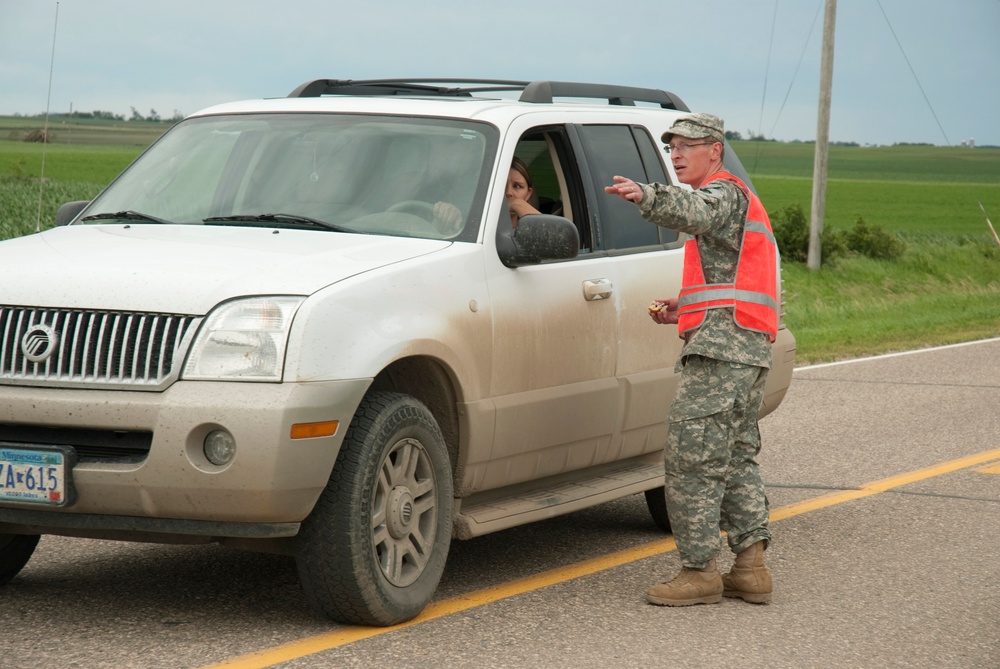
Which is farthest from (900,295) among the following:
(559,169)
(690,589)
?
(690,589)

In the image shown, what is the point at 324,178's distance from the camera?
21.1 ft

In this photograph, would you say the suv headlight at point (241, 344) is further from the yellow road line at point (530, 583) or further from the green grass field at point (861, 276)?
the green grass field at point (861, 276)

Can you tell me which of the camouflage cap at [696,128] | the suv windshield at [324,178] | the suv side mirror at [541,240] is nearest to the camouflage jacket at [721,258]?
the camouflage cap at [696,128]

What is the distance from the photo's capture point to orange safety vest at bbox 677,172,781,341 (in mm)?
6242

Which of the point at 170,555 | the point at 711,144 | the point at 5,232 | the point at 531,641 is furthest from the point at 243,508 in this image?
the point at 5,232

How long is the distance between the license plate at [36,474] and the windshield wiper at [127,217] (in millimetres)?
1473

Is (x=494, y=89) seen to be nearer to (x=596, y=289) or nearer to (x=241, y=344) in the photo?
(x=596, y=289)

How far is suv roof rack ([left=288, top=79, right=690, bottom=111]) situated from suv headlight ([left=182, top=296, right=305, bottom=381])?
238 centimetres

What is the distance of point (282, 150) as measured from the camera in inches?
262

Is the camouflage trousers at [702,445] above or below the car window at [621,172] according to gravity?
below

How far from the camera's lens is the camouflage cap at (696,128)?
631 cm

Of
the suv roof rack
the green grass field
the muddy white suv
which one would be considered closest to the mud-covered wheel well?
the muddy white suv

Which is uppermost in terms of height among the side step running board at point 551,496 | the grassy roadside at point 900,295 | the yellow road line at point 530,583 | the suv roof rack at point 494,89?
the suv roof rack at point 494,89

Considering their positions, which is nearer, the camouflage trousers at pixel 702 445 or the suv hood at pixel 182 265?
the suv hood at pixel 182 265
